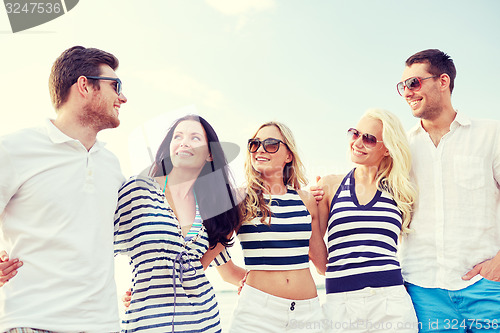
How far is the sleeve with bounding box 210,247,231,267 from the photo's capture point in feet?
15.9

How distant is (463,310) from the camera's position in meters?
4.53

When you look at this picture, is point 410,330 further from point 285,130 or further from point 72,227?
point 72,227

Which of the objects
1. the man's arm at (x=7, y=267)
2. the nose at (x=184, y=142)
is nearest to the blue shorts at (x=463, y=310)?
the nose at (x=184, y=142)

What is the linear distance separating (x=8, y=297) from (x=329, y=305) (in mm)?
3002

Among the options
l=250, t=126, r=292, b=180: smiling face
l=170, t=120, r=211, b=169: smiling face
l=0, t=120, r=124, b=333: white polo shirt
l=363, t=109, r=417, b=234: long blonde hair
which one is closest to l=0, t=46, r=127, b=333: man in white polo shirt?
l=0, t=120, r=124, b=333: white polo shirt

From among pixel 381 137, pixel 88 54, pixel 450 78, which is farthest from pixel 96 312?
pixel 450 78

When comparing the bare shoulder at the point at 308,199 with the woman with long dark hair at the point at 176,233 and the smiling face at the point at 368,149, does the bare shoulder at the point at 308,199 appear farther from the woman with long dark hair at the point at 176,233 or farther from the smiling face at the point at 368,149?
the woman with long dark hair at the point at 176,233

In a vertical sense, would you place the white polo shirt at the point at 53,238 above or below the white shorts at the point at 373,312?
above

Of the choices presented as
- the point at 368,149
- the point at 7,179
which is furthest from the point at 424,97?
the point at 7,179

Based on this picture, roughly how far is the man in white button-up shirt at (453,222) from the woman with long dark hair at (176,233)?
2080 mm

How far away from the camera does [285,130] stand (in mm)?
5352

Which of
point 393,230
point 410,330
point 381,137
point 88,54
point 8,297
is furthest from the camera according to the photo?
point 381,137

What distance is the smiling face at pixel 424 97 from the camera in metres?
5.18

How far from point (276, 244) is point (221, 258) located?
0.66 metres
